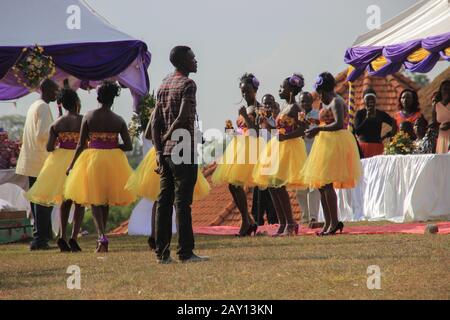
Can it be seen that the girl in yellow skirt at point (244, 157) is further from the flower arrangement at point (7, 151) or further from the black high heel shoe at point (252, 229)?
the flower arrangement at point (7, 151)

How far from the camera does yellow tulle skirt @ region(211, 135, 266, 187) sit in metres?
15.0

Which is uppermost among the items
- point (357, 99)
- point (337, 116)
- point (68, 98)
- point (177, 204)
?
point (357, 99)

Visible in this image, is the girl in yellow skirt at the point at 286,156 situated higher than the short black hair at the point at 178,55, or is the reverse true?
the short black hair at the point at 178,55

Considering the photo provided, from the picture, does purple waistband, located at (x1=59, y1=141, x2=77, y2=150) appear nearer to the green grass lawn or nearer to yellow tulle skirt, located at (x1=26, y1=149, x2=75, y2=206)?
yellow tulle skirt, located at (x1=26, y1=149, x2=75, y2=206)

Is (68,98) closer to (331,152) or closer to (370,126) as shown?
(331,152)

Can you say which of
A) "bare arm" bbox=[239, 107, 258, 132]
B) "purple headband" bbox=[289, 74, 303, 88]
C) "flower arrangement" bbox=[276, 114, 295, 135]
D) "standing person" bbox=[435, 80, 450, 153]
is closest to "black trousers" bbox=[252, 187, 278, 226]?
"standing person" bbox=[435, 80, 450, 153]

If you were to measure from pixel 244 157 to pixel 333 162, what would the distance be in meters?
1.69

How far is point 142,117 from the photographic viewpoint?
1579 centimetres

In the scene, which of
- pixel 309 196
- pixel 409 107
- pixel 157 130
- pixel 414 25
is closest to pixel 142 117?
pixel 309 196

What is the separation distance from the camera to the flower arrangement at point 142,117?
15788 millimetres

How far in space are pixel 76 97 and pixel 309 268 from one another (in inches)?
202

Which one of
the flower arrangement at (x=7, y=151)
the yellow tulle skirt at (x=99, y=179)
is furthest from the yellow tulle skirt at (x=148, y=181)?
the flower arrangement at (x=7, y=151)

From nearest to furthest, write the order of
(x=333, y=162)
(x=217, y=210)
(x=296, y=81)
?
(x=333, y=162) → (x=296, y=81) → (x=217, y=210)
